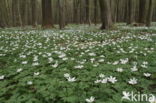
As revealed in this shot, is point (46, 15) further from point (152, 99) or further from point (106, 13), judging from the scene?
point (152, 99)

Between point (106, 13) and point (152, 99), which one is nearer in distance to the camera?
point (152, 99)

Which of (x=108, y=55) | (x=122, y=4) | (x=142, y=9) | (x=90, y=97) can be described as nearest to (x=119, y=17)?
(x=122, y=4)

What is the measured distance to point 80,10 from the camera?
40031 millimetres

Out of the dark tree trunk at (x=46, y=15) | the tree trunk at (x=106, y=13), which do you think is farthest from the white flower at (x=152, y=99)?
the dark tree trunk at (x=46, y=15)

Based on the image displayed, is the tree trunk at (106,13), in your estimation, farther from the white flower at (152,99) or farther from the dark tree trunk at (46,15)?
the white flower at (152,99)

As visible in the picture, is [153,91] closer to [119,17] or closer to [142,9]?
[142,9]

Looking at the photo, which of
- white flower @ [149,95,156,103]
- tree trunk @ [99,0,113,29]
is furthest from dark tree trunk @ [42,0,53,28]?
white flower @ [149,95,156,103]

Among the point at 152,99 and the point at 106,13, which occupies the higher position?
the point at 106,13

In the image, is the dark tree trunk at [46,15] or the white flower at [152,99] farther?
the dark tree trunk at [46,15]

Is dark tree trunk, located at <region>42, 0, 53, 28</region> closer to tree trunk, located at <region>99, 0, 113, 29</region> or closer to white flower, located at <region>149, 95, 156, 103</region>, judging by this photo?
tree trunk, located at <region>99, 0, 113, 29</region>

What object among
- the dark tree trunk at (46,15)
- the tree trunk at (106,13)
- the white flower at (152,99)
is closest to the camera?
the white flower at (152,99)

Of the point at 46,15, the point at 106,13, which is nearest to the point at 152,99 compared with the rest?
the point at 106,13

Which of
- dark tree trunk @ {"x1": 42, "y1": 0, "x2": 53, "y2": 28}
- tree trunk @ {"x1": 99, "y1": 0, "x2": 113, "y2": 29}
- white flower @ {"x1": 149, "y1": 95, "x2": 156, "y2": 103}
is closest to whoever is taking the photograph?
white flower @ {"x1": 149, "y1": 95, "x2": 156, "y2": 103}

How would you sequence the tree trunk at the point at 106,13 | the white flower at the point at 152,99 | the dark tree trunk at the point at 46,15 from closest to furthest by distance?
the white flower at the point at 152,99, the tree trunk at the point at 106,13, the dark tree trunk at the point at 46,15
